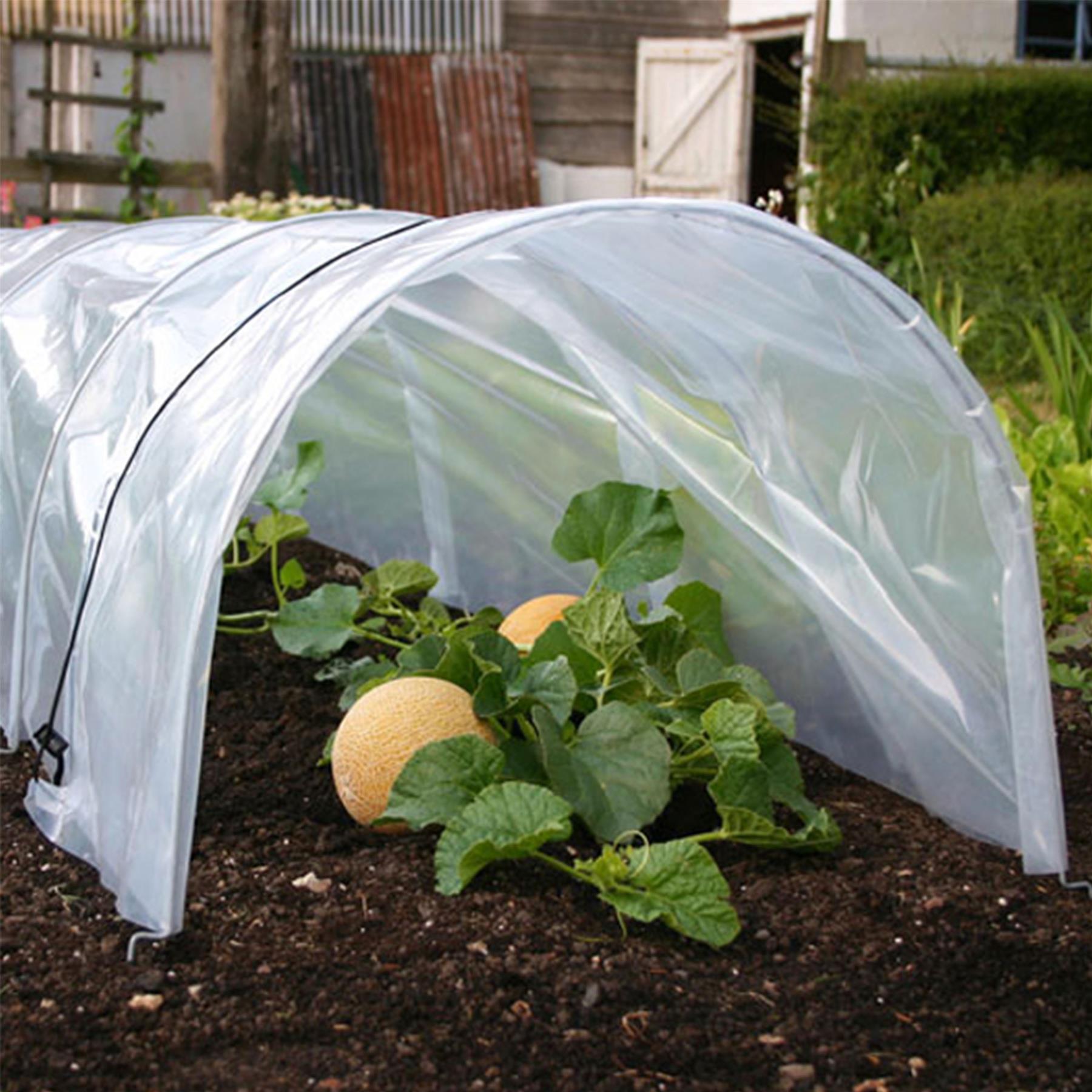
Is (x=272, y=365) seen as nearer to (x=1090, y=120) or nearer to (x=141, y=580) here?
(x=141, y=580)

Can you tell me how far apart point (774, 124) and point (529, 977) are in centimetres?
1190

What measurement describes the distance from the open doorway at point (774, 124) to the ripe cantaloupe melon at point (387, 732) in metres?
10.4

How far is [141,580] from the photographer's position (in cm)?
255

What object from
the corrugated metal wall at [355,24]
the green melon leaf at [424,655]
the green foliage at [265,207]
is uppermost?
the corrugated metal wall at [355,24]

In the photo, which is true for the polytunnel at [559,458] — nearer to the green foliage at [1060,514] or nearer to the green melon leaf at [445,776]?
the green melon leaf at [445,776]

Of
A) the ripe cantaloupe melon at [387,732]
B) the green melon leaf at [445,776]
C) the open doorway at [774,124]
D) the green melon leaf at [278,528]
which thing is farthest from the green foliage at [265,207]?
the green melon leaf at [445,776]

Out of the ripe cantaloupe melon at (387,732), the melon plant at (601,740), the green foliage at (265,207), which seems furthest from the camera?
the green foliage at (265,207)

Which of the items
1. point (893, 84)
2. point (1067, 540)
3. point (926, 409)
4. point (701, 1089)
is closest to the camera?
point (701, 1089)

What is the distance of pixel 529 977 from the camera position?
236cm

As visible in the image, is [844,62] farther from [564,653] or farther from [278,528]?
[564,653]

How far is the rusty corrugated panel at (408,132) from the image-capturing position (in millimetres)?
13789

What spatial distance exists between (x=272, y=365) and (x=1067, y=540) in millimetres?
2548

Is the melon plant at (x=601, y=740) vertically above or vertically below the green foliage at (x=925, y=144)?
below

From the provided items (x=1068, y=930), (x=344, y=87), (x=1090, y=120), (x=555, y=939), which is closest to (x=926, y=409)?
(x=1068, y=930)
